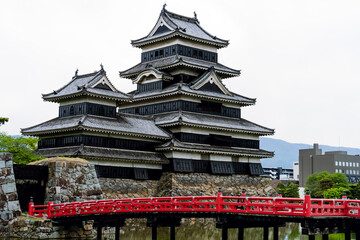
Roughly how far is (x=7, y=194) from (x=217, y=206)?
17.0 m

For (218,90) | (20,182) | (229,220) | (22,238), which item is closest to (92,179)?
(20,182)

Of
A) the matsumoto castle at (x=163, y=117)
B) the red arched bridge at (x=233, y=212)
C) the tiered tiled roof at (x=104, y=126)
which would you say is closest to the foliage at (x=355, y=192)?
the matsumoto castle at (x=163, y=117)

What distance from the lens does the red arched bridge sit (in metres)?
26.5

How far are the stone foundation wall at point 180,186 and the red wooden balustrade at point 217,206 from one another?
32.8ft

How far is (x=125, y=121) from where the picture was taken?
57.1m

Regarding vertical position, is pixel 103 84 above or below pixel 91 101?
above

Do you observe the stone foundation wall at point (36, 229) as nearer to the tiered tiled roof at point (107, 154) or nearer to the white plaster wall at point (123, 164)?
the tiered tiled roof at point (107, 154)

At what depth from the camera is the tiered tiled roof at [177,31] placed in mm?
65125

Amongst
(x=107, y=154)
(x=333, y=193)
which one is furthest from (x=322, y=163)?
(x=107, y=154)

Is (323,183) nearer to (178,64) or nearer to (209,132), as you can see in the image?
(209,132)

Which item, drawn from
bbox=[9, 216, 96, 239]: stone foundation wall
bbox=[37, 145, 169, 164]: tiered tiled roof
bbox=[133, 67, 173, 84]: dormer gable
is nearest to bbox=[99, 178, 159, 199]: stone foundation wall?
bbox=[37, 145, 169, 164]: tiered tiled roof

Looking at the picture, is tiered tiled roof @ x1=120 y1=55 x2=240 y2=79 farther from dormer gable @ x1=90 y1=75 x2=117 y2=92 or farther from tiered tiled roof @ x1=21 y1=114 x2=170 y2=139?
dormer gable @ x1=90 y1=75 x2=117 y2=92

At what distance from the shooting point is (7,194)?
40250 mm

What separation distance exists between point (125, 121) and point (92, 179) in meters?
12.5
